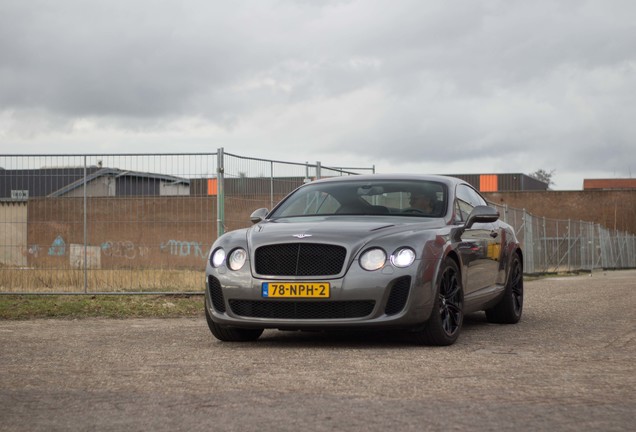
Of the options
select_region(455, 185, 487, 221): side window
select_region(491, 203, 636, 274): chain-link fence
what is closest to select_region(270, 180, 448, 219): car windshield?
select_region(455, 185, 487, 221): side window

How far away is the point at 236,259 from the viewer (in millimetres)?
7605

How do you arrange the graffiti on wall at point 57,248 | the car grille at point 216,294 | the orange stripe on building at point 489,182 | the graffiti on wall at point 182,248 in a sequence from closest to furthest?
1. the car grille at point 216,294
2. the graffiti on wall at point 182,248
3. the graffiti on wall at point 57,248
4. the orange stripe on building at point 489,182

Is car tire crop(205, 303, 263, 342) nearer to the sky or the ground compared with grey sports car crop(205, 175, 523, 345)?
nearer to the ground

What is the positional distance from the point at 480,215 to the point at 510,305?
5.65ft

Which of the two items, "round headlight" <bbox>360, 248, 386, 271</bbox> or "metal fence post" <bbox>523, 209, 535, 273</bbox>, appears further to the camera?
"metal fence post" <bbox>523, 209, 535, 273</bbox>

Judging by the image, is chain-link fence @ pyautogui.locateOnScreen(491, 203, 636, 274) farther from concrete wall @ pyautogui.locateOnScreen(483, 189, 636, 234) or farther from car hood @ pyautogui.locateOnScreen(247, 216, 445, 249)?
concrete wall @ pyautogui.locateOnScreen(483, 189, 636, 234)

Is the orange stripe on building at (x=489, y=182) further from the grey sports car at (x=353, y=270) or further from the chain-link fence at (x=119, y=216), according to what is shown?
the grey sports car at (x=353, y=270)

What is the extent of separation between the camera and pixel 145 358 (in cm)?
688

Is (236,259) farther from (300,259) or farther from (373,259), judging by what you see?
(373,259)

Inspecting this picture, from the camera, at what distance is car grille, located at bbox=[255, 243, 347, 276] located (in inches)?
286

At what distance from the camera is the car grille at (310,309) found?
7215 mm

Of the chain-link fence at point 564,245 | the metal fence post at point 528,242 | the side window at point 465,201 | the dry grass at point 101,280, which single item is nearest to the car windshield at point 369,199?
the side window at point 465,201

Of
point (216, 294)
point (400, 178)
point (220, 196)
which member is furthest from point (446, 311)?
point (220, 196)

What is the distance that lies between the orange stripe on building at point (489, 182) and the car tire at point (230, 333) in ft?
198
